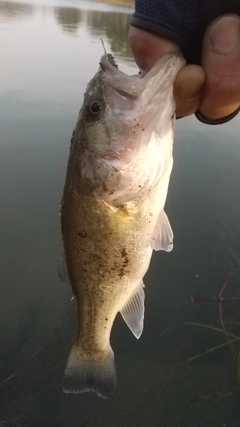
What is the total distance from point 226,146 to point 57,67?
6.24 m

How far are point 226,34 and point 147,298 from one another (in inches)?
120

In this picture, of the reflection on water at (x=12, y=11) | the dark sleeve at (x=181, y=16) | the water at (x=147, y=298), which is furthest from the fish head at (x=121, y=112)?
the reflection on water at (x=12, y=11)

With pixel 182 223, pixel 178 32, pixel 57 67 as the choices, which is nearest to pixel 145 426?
pixel 182 223

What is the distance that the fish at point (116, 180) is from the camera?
53.5 inches

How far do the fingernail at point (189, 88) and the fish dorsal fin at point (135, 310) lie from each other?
847 mm

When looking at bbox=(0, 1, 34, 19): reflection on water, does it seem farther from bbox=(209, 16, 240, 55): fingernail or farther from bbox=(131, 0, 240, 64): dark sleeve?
bbox=(209, 16, 240, 55): fingernail

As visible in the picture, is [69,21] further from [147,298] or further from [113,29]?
[147,298]

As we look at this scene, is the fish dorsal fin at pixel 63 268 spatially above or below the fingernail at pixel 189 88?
below

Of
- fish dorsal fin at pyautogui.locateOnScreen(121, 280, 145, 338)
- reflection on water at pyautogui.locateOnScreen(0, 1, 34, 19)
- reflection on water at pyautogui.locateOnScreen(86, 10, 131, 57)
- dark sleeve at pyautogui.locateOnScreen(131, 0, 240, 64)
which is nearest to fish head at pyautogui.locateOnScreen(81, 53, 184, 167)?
dark sleeve at pyautogui.locateOnScreen(131, 0, 240, 64)

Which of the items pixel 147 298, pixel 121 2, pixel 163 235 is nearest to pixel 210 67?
pixel 163 235

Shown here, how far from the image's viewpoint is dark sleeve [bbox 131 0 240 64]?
3.70 ft

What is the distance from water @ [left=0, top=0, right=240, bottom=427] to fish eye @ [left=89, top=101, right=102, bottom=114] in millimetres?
2473

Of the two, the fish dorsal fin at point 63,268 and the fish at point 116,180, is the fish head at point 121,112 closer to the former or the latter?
the fish at point 116,180

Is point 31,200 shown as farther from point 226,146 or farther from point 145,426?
point 226,146
